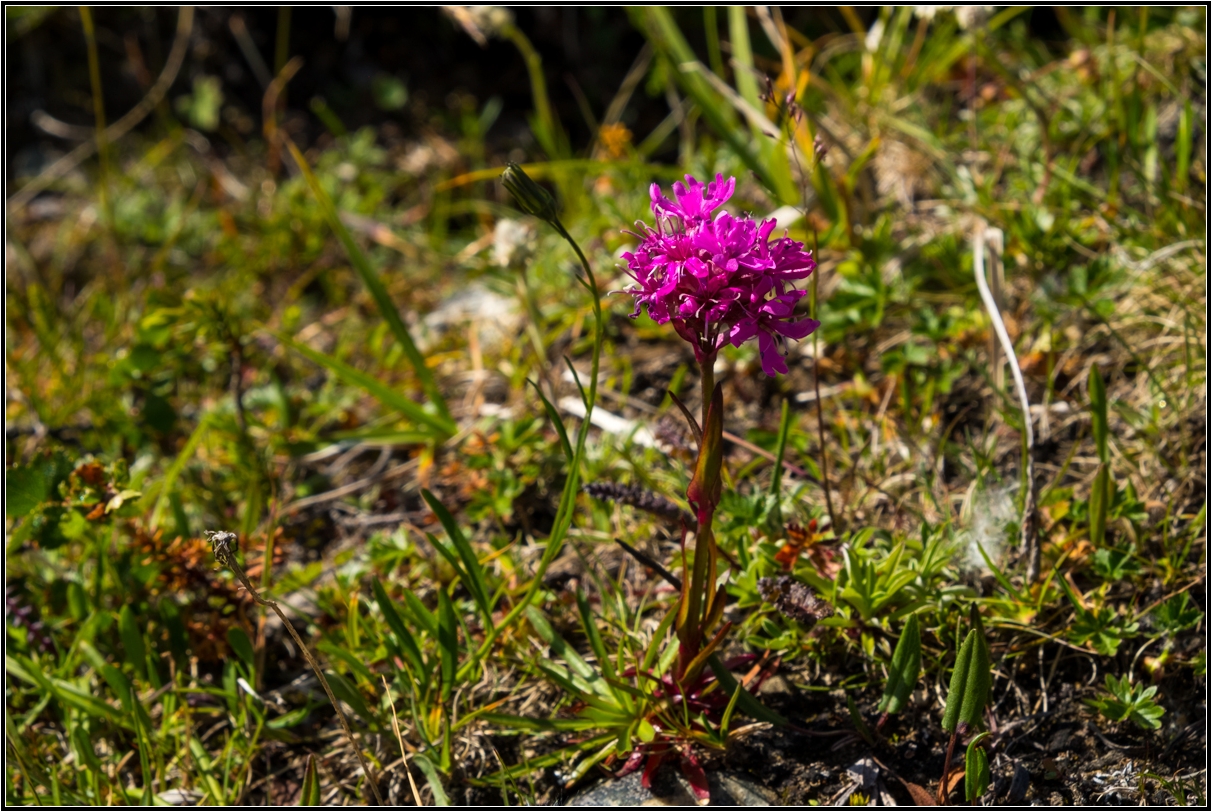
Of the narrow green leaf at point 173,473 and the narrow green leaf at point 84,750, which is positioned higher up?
the narrow green leaf at point 173,473

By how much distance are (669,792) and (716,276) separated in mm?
925

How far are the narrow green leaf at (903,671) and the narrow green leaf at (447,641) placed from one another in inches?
30.1

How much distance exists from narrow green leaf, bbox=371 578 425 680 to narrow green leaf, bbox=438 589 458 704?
0.05m

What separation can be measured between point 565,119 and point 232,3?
1.50m

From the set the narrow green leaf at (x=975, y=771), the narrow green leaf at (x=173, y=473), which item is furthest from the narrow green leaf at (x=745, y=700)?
the narrow green leaf at (x=173, y=473)

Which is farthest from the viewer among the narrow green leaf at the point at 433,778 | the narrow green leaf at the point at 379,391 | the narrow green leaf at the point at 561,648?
the narrow green leaf at the point at 379,391

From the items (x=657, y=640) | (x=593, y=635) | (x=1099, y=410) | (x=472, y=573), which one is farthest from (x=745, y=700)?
(x=1099, y=410)

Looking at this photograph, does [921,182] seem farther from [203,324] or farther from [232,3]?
[232,3]

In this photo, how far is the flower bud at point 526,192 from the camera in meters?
1.36

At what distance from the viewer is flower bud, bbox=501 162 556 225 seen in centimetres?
136

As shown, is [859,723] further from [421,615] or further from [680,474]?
[421,615]

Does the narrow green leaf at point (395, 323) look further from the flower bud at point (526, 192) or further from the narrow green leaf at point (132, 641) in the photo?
the flower bud at point (526, 192)

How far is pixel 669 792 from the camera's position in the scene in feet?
5.31

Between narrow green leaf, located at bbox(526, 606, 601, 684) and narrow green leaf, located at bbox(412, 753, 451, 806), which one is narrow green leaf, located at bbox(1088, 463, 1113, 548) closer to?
narrow green leaf, located at bbox(526, 606, 601, 684)
